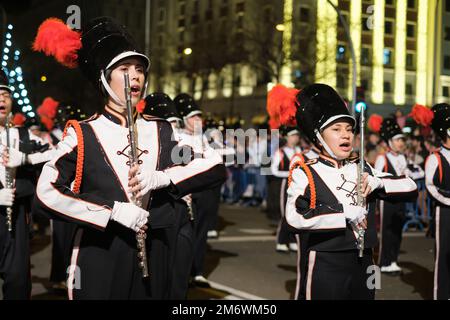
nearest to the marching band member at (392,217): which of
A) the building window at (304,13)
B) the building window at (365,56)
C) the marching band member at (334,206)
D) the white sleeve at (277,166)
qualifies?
the building window at (304,13)

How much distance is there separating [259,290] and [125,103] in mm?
4946

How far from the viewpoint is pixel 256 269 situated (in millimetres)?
9758

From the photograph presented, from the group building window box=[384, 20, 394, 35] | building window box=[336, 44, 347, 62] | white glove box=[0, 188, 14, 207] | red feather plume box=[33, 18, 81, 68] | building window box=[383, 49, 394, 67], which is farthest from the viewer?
building window box=[383, 49, 394, 67]

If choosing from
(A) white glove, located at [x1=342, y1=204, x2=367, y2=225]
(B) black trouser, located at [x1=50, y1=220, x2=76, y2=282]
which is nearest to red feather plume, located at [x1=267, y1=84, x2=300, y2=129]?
(A) white glove, located at [x1=342, y1=204, x2=367, y2=225]

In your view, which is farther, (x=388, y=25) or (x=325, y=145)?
(x=388, y=25)

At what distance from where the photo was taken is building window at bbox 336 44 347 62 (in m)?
20.4

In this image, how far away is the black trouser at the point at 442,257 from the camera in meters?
7.11

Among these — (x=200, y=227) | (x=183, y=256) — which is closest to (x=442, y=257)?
(x=183, y=256)

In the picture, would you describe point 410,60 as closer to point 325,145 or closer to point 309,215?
point 325,145

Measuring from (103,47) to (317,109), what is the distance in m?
1.87

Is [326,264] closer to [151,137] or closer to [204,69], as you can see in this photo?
[151,137]

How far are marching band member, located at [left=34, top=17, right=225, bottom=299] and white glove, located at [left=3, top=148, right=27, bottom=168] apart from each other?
2.51 meters

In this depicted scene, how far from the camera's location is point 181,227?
23.6 ft

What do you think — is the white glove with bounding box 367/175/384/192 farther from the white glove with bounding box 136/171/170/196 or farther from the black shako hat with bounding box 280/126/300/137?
the black shako hat with bounding box 280/126/300/137
